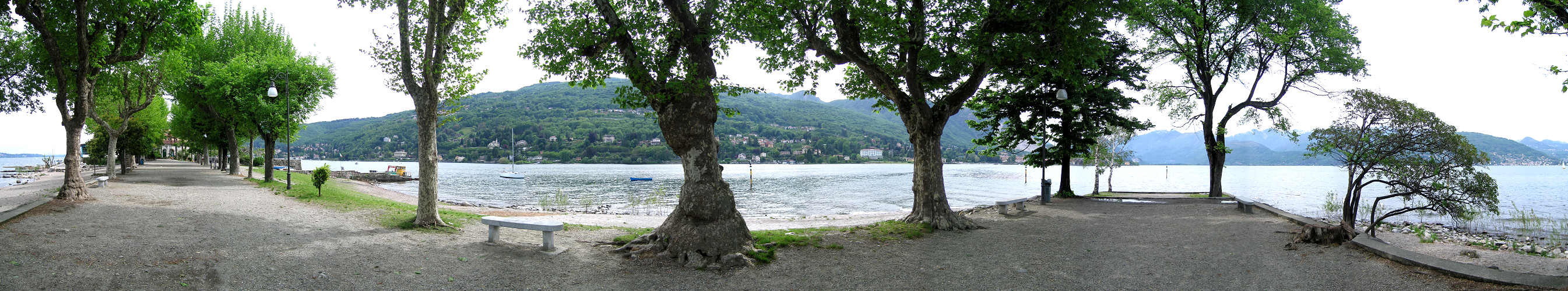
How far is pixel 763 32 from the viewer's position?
939cm

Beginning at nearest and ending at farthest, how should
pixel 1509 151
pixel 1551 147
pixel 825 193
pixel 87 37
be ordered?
pixel 87 37 < pixel 825 193 < pixel 1509 151 < pixel 1551 147

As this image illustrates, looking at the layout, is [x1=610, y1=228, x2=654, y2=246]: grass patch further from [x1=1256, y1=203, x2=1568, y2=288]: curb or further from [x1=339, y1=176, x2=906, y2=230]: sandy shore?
[x1=1256, y1=203, x2=1568, y2=288]: curb

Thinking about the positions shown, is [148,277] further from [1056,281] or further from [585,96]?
[585,96]

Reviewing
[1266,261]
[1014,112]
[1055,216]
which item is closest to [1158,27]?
[1014,112]

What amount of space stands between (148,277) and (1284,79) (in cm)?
2568

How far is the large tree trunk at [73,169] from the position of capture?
11758 millimetres

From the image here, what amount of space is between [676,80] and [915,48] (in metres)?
4.83

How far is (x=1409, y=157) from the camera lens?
8758 mm

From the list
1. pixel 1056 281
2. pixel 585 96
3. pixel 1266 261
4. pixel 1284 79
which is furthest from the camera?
pixel 585 96

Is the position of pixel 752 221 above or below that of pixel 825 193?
above

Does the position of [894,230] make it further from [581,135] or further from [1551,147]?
[1551,147]

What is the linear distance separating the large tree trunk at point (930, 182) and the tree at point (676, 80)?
4.33 metres

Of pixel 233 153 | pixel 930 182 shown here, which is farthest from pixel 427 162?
pixel 233 153

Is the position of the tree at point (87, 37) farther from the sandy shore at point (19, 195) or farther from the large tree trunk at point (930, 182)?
the large tree trunk at point (930, 182)
